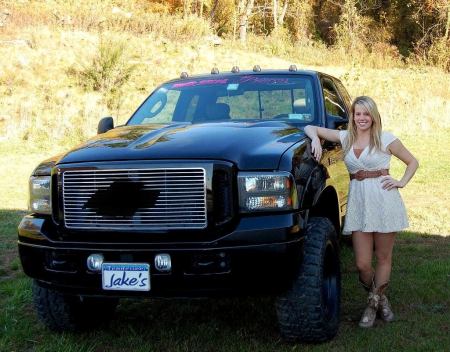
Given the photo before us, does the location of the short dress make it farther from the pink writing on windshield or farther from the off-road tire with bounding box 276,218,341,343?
the pink writing on windshield

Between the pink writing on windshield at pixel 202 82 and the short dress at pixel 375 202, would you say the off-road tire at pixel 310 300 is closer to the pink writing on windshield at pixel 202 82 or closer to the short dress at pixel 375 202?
the short dress at pixel 375 202

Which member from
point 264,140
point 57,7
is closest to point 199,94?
point 264,140

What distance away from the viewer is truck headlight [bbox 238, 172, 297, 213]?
3.18 metres

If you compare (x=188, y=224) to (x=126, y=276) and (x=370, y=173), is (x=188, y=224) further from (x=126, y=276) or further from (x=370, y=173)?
(x=370, y=173)

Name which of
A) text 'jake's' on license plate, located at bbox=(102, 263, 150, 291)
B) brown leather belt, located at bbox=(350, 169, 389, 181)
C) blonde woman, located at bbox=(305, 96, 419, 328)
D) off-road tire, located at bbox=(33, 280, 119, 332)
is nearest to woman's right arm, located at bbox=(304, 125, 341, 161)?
blonde woman, located at bbox=(305, 96, 419, 328)

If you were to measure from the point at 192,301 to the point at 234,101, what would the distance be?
1.61 m

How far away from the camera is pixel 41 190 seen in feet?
11.8

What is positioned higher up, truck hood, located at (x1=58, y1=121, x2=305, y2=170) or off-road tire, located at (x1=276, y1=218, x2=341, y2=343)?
truck hood, located at (x1=58, y1=121, x2=305, y2=170)

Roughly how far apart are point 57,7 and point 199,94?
19.9 metres

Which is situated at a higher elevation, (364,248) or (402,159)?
(402,159)

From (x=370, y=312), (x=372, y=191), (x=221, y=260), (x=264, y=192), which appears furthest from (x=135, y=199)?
(x=370, y=312)

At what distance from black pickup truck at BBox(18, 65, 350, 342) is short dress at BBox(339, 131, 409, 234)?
12.3 inches

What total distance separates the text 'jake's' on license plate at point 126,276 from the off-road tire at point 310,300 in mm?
770

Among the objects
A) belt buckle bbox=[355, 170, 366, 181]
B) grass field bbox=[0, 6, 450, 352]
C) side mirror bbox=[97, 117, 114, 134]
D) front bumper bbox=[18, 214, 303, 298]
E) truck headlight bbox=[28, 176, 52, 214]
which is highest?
side mirror bbox=[97, 117, 114, 134]
